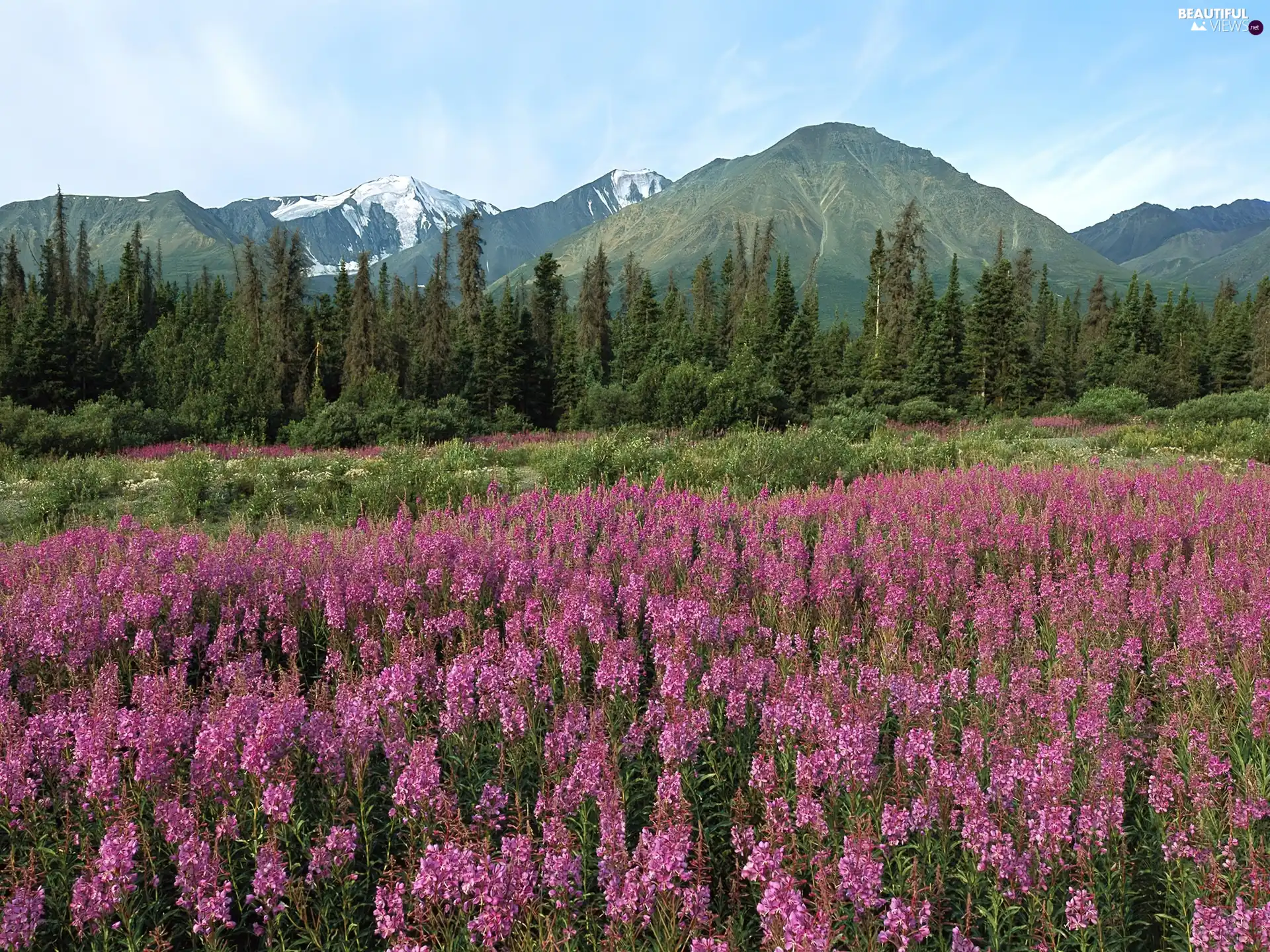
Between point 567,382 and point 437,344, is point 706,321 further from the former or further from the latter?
point 437,344

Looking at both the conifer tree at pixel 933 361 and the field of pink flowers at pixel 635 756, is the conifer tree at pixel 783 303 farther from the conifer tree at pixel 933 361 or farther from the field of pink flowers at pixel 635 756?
the field of pink flowers at pixel 635 756

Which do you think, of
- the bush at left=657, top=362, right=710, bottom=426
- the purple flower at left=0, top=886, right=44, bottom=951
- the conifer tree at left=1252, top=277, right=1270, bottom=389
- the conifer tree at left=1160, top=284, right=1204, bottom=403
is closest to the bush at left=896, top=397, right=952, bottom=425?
the bush at left=657, top=362, right=710, bottom=426

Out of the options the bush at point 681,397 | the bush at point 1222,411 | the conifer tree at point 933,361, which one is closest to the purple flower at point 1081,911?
the bush at point 681,397

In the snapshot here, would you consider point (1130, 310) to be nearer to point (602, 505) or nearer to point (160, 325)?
point (602, 505)

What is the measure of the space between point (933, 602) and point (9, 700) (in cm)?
651

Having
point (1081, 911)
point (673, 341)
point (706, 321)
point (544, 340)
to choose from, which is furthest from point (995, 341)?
point (1081, 911)

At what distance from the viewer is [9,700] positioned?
4121mm

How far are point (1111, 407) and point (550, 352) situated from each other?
3813 centimetres

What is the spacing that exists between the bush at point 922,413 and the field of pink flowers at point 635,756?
1373 inches

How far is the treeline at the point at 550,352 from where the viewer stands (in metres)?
35.1

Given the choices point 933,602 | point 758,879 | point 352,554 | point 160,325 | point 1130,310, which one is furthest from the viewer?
point 1130,310

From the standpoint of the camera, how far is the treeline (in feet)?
115

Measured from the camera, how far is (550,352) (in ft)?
190

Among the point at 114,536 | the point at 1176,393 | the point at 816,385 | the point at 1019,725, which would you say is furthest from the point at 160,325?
the point at 1176,393
